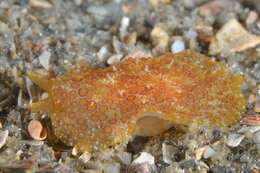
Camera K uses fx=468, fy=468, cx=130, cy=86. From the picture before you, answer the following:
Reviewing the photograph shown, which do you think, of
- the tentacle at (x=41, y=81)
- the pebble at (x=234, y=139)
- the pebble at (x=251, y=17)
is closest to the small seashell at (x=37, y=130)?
the tentacle at (x=41, y=81)

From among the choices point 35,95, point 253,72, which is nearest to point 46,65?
point 35,95

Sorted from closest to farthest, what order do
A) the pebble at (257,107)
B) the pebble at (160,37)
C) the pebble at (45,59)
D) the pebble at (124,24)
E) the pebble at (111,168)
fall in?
the pebble at (111,168) → the pebble at (257,107) → the pebble at (45,59) → the pebble at (160,37) → the pebble at (124,24)

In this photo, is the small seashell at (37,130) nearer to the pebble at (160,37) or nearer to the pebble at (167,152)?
the pebble at (167,152)

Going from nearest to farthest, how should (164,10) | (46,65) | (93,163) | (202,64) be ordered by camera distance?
(93,163), (202,64), (46,65), (164,10)

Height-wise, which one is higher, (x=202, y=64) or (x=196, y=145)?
(x=202, y=64)

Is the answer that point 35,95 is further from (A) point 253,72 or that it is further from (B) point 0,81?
(A) point 253,72

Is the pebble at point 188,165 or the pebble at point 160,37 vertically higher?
the pebble at point 160,37
